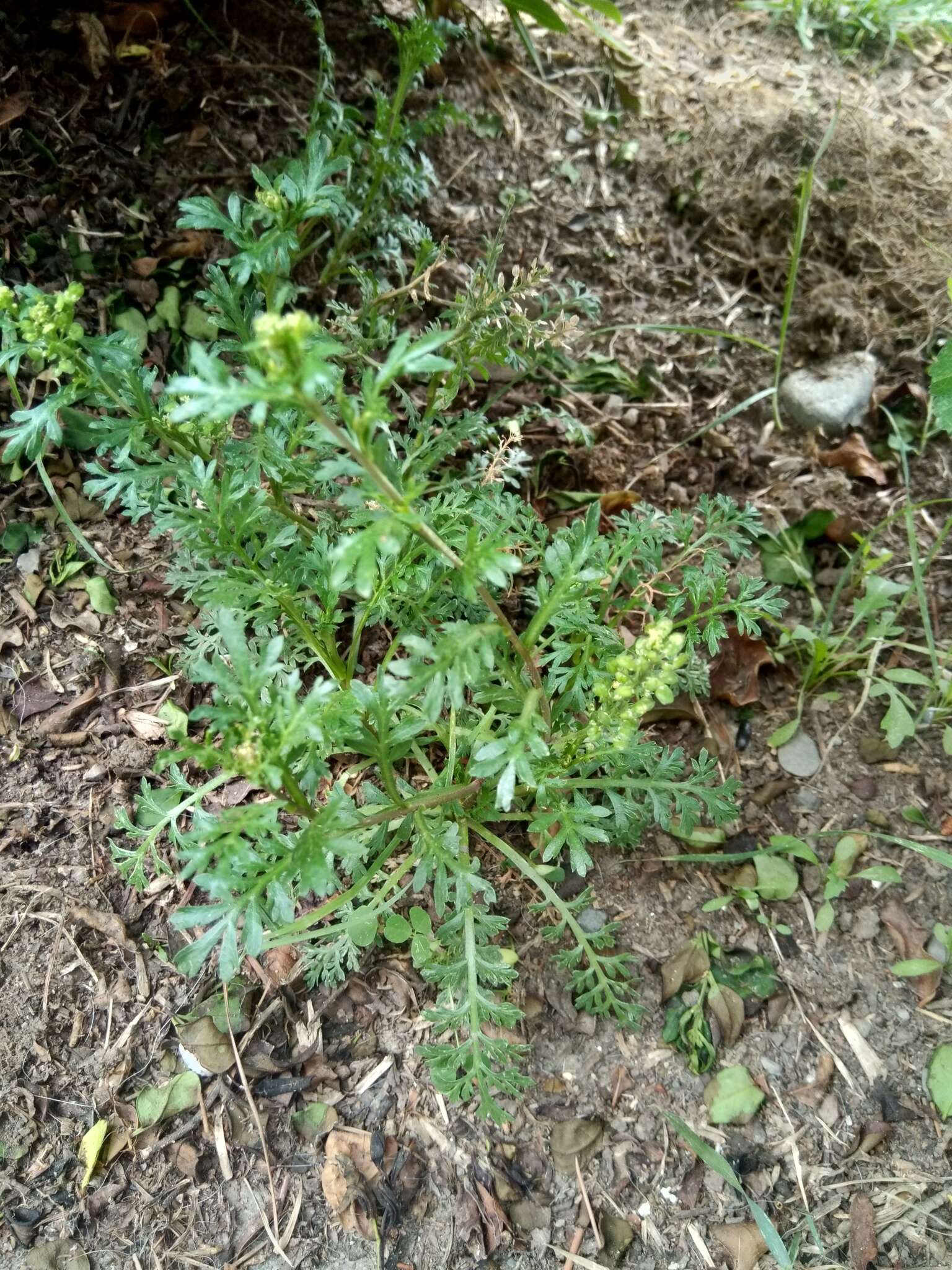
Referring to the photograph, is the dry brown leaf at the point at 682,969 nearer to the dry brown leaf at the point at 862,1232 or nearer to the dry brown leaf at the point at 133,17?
the dry brown leaf at the point at 862,1232

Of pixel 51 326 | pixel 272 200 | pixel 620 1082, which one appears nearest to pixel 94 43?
pixel 272 200

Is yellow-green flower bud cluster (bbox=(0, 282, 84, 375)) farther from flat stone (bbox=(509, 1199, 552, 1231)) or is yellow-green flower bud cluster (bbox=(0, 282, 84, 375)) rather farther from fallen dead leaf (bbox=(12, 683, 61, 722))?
flat stone (bbox=(509, 1199, 552, 1231))

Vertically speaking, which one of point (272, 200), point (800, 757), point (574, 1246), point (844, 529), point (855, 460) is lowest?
point (574, 1246)

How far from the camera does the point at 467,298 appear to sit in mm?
2041

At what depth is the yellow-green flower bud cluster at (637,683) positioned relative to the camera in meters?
1.54

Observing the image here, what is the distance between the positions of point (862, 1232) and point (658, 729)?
1.17 m

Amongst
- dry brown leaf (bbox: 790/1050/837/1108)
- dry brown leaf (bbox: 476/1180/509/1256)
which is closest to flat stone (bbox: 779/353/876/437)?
dry brown leaf (bbox: 790/1050/837/1108)

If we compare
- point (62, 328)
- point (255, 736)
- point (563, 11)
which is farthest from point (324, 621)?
point (563, 11)

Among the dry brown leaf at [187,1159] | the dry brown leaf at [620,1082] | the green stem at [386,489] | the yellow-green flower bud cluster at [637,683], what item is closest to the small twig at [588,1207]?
the dry brown leaf at [620,1082]

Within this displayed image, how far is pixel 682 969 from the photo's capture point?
2.13 metres

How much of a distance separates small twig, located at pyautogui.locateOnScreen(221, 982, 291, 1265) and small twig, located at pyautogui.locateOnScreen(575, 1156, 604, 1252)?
0.62 meters

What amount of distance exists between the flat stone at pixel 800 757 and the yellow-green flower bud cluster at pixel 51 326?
192 cm

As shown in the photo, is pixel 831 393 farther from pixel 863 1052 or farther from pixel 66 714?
pixel 66 714

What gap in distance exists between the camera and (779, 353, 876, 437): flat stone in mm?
2760
